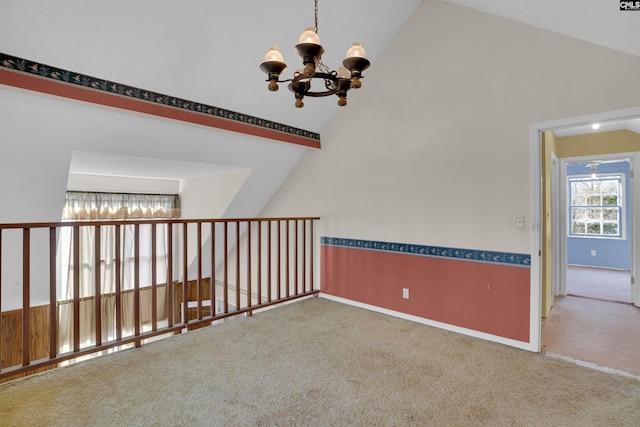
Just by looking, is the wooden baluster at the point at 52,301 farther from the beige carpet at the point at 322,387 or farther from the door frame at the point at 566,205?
the door frame at the point at 566,205

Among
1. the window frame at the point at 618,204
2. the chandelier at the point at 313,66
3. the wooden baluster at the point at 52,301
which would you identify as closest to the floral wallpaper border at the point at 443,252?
the chandelier at the point at 313,66

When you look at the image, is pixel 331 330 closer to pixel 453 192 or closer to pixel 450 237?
pixel 450 237

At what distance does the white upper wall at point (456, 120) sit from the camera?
2.52 metres

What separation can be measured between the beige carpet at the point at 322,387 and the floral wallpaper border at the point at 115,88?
2042mm

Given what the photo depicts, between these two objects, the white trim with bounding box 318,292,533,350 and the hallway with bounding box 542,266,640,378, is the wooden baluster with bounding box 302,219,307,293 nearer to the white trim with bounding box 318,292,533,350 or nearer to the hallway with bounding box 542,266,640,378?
the white trim with bounding box 318,292,533,350

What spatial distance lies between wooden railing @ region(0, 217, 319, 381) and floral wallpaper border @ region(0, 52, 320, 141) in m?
1.01

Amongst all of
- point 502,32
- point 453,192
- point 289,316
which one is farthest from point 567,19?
point 289,316

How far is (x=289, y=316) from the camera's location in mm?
3438

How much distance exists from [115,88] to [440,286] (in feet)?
10.9

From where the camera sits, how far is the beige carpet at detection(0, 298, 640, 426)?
1.81 m

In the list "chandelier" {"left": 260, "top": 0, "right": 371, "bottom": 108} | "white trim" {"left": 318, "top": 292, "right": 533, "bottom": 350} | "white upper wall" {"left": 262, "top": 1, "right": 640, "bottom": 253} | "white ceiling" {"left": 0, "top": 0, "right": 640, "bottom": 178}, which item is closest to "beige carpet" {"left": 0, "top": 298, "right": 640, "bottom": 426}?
"white trim" {"left": 318, "top": 292, "right": 533, "bottom": 350}

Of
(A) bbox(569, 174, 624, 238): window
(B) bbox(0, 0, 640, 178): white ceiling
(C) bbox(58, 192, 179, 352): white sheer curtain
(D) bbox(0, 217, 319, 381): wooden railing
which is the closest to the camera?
(B) bbox(0, 0, 640, 178): white ceiling

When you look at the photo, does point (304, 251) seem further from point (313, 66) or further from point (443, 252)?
point (313, 66)

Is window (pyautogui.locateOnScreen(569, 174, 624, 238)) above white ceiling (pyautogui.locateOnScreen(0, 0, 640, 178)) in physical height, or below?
below
